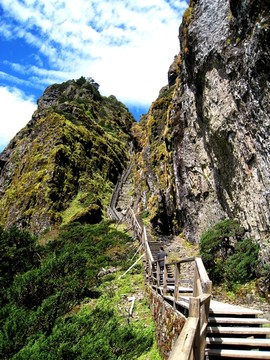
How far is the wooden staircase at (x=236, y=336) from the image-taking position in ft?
14.5

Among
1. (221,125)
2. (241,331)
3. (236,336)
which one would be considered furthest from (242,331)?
→ (221,125)

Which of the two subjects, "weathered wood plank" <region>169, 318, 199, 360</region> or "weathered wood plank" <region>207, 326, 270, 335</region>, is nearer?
"weathered wood plank" <region>169, 318, 199, 360</region>

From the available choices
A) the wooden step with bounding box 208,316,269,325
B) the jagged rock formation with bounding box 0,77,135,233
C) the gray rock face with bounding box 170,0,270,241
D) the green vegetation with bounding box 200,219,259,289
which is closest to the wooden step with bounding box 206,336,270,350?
the wooden step with bounding box 208,316,269,325

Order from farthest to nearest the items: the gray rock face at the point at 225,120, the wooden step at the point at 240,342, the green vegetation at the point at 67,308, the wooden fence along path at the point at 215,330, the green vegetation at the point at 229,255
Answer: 1. the gray rock face at the point at 225,120
2. the green vegetation at the point at 229,255
3. the green vegetation at the point at 67,308
4. the wooden step at the point at 240,342
5. the wooden fence along path at the point at 215,330

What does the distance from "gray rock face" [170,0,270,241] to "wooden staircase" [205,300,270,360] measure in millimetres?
6942

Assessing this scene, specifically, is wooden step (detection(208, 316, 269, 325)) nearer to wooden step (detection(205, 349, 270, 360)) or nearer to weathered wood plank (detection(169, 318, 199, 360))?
wooden step (detection(205, 349, 270, 360))

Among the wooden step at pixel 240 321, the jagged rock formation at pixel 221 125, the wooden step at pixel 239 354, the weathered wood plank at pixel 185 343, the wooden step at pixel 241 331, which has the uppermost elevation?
the jagged rock formation at pixel 221 125

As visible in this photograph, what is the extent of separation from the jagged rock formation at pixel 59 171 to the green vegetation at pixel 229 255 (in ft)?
70.3

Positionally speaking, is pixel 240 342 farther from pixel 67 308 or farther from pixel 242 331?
pixel 67 308

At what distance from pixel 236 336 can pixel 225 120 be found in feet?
36.5

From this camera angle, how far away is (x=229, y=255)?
13.2 meters

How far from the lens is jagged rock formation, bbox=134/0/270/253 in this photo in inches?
468

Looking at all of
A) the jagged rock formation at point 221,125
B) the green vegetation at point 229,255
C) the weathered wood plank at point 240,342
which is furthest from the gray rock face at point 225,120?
the weathered wood plank at point 240,342

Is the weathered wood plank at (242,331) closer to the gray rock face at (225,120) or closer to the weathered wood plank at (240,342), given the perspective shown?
the weathered wood plank at (240,342)
